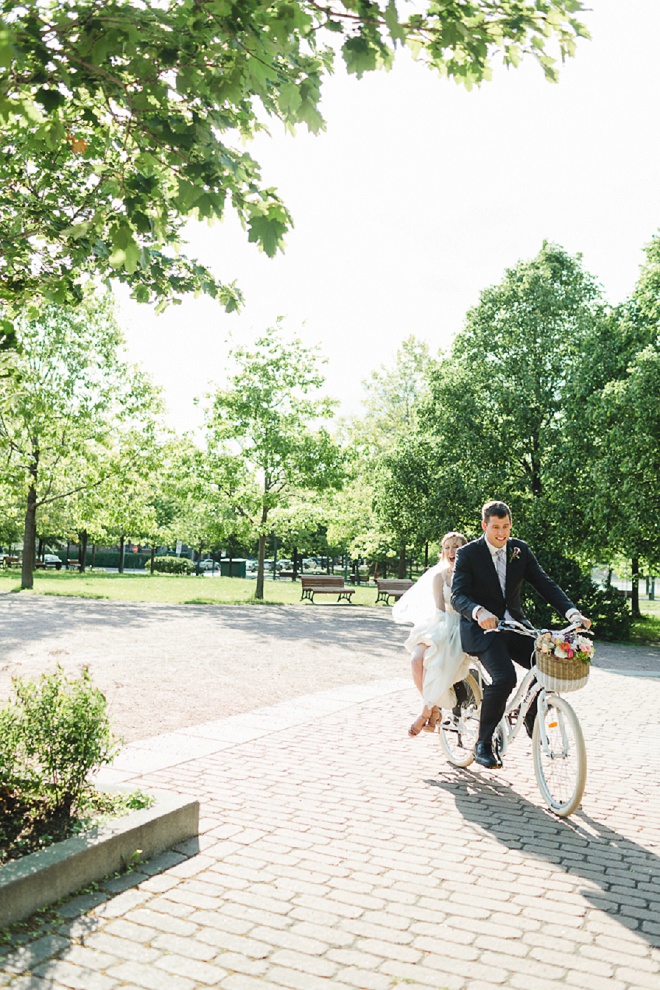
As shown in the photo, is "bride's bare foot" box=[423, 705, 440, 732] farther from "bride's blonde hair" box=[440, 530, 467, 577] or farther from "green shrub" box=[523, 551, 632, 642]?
"green shrub" box=[523, 551, 632, 642]

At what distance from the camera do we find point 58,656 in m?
12.0

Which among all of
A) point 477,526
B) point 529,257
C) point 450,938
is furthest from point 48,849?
point 529,257

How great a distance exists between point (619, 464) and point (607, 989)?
16.2m

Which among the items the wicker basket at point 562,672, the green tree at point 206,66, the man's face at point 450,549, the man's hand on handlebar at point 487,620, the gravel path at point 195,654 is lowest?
the gravel path at point 195,654

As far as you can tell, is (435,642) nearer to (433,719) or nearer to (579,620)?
(433,719)

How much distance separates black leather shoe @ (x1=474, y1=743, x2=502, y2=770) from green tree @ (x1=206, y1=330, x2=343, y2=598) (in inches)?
820

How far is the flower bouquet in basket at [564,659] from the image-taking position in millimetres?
5371

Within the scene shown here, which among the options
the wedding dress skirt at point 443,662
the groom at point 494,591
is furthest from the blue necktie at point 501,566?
the wedding dress skirt at point 443,662

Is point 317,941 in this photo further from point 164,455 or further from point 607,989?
point 164,455

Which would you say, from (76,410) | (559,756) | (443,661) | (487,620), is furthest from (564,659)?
(76,410)

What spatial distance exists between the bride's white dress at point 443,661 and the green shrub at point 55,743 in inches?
108

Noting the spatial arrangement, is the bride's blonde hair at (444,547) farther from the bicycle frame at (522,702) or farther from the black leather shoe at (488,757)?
the black leather shoe at (488,757)

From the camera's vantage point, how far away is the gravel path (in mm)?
8961

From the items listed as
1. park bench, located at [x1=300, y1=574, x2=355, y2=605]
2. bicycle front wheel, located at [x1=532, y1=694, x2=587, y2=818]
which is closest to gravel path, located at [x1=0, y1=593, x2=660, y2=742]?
bicycle front wheel, located at [x1=532, y1=694, x2=587, y2=818]
